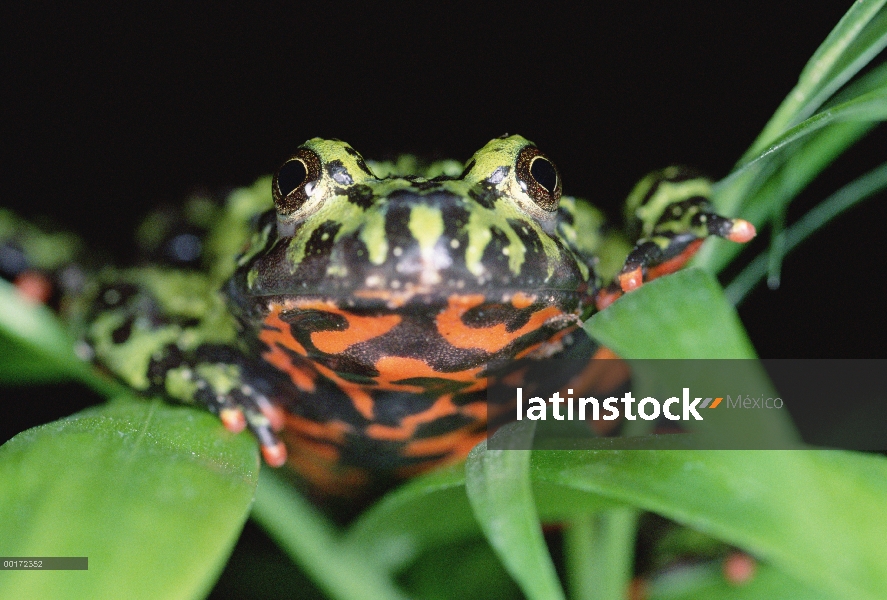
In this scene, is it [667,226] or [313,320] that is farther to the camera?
[667,226]

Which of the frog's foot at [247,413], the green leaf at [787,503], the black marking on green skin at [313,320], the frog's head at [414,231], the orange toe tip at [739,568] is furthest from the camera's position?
the orange toe tip at [739,568]

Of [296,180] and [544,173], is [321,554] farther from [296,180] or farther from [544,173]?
[544,173]

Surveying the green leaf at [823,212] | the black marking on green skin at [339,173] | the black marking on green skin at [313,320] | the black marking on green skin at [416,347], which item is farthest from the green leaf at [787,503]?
the black marking on green skin at [339,173]

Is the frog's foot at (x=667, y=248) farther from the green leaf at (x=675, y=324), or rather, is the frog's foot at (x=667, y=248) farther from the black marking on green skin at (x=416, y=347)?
the green leaf at (x=675, y=324)

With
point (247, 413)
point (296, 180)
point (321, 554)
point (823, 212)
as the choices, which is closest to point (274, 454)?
point (247, 413)

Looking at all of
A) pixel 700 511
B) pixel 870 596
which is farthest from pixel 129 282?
pixel 870 596

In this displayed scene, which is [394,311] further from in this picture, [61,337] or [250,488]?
[61,337]

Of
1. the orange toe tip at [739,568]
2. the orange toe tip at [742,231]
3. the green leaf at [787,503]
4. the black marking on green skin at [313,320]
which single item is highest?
the orange toe tip at [742,231]
